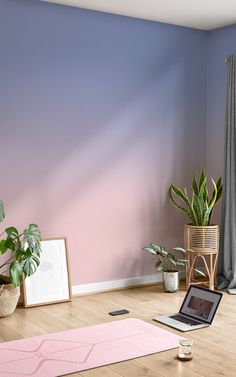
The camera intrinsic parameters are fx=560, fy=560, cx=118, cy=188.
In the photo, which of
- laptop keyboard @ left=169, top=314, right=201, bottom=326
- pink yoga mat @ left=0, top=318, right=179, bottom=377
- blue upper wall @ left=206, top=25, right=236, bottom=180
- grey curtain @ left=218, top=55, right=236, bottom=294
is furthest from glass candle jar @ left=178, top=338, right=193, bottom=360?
blue upper wall @ left=206, top=25, right=236, bottom=180

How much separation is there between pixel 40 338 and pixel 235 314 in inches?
59.1

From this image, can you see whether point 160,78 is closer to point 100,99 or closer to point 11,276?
point 100,99

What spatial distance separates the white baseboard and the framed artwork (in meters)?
0.19

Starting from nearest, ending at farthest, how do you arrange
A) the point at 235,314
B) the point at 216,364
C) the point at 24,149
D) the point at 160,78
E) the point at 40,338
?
the point at 216,364 → the point at 40,338 → the point at 235,314 → the point at 24,149 → the point at 160,78

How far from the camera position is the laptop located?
3807 mm

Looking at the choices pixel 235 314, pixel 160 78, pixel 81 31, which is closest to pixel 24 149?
pixel 81 31

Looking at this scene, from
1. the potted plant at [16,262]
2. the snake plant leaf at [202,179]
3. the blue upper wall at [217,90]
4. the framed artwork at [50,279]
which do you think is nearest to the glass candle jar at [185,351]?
the potted plant at [16,262]

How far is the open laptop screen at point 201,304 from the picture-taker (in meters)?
3.82

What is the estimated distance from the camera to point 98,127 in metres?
4.83

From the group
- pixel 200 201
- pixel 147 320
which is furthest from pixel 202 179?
pixel 147 320

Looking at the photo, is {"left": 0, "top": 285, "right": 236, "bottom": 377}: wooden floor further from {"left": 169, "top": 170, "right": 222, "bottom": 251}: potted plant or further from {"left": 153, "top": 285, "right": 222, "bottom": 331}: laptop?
{"left": 169, "top": 170, "right": 222, "bottom": 251}: potted plant

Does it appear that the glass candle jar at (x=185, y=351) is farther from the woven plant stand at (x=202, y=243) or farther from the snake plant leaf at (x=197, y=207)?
the snake plant leaf at (x=197, y=207)

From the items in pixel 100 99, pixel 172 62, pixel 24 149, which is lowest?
pixel 24 149

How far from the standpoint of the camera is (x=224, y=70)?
5.25 metres
